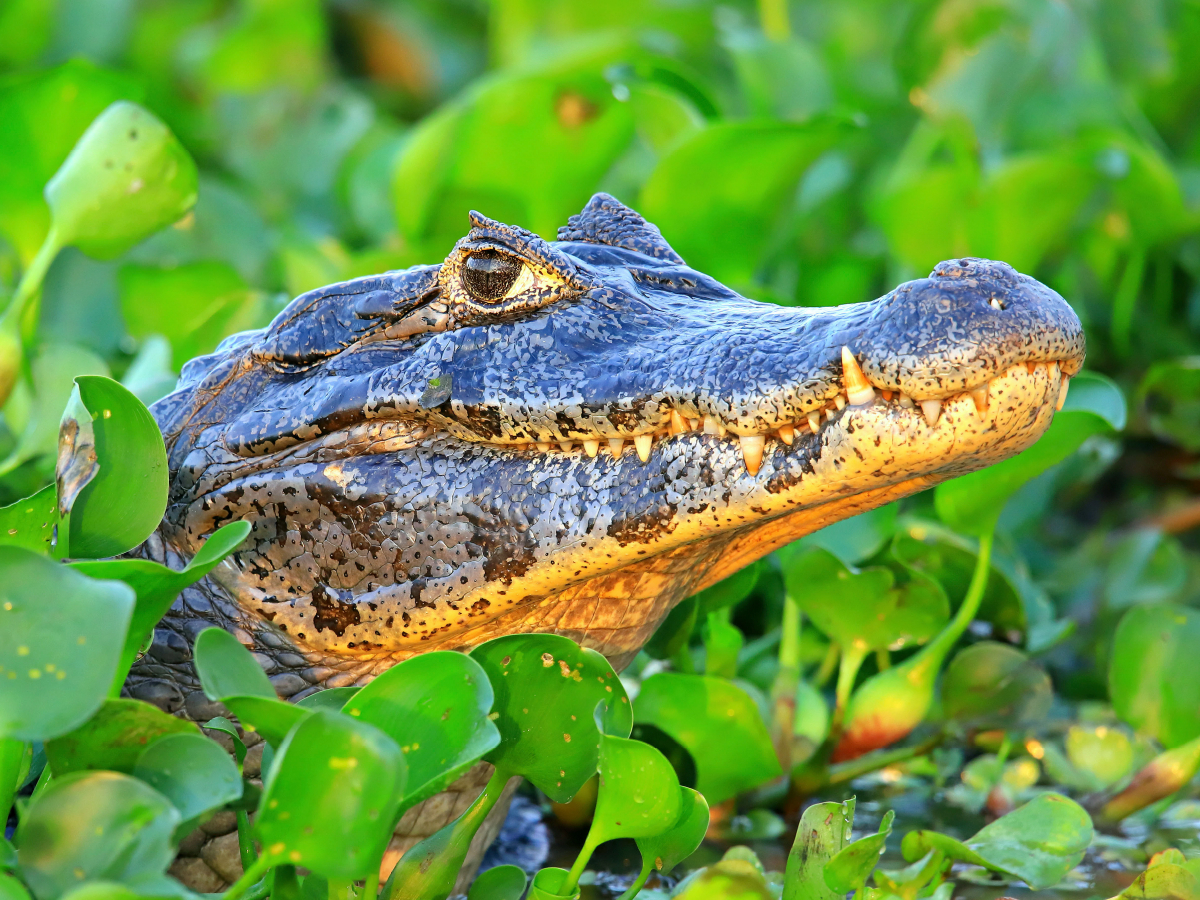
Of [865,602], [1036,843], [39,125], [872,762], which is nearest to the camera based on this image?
[1036,843]

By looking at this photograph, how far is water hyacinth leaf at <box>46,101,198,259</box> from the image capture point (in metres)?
2.98

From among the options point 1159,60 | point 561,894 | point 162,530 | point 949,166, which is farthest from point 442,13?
point 561,894

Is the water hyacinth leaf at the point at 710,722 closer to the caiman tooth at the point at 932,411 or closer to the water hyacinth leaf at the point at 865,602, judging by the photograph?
the water hyacinth leaf at the point at 865,602

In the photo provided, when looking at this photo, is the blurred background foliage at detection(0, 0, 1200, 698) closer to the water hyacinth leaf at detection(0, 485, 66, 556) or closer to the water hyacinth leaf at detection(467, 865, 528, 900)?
the water hyacinth leaf at detection(0, 485, 66, 556)

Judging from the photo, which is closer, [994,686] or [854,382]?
[854,382]

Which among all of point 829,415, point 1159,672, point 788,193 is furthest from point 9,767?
point 788,193

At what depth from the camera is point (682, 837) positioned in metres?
1.97

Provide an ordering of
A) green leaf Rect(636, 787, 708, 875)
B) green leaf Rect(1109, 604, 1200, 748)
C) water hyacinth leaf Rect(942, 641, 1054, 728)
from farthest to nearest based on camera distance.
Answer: water hyacinth leaf Rect(942, 641, 1054, 728) → green leaf Rect(1109, 604, 1200, 748) → green leaf Rect(636, 787, 708, 875)

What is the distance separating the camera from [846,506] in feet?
6.55

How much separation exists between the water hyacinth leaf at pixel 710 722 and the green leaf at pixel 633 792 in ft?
2.32

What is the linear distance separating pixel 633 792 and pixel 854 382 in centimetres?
65

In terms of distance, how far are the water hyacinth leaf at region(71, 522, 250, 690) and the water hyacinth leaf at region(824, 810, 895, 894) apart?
3.18 feet

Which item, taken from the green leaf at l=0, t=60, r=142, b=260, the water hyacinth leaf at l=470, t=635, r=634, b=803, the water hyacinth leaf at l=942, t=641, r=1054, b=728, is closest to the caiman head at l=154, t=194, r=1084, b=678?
the water hyacinth leaf at l=470, t=635, r=634, b=803

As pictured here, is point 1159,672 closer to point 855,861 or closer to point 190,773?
point 855,861
